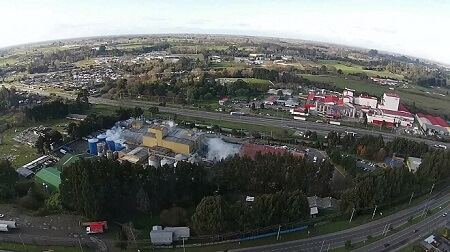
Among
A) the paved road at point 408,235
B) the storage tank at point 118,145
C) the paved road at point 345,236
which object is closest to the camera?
A: the paved road at point 345,236

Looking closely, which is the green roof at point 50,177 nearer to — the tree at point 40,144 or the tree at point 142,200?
the tree at point 40,144

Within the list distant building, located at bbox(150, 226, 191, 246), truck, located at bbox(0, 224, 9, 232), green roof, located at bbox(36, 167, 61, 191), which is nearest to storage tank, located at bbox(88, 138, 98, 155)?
green roof, located at bbox(36, 167, 61, 191)

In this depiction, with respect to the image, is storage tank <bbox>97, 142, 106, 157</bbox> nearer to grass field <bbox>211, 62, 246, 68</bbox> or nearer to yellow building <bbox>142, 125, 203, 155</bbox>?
yellow building <bbox>142, 125, 203, 155</bbox>

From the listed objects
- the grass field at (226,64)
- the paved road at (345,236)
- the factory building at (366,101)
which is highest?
the grass field at (226,64)

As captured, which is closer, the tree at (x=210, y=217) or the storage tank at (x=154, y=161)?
the tree at (x=210, y=217)

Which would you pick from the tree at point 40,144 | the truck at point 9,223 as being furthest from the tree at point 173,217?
the tree at point 40,144

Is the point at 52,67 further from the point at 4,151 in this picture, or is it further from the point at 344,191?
the point at 344,191

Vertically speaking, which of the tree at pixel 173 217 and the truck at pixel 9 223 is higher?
the tree at pixel 173 217
